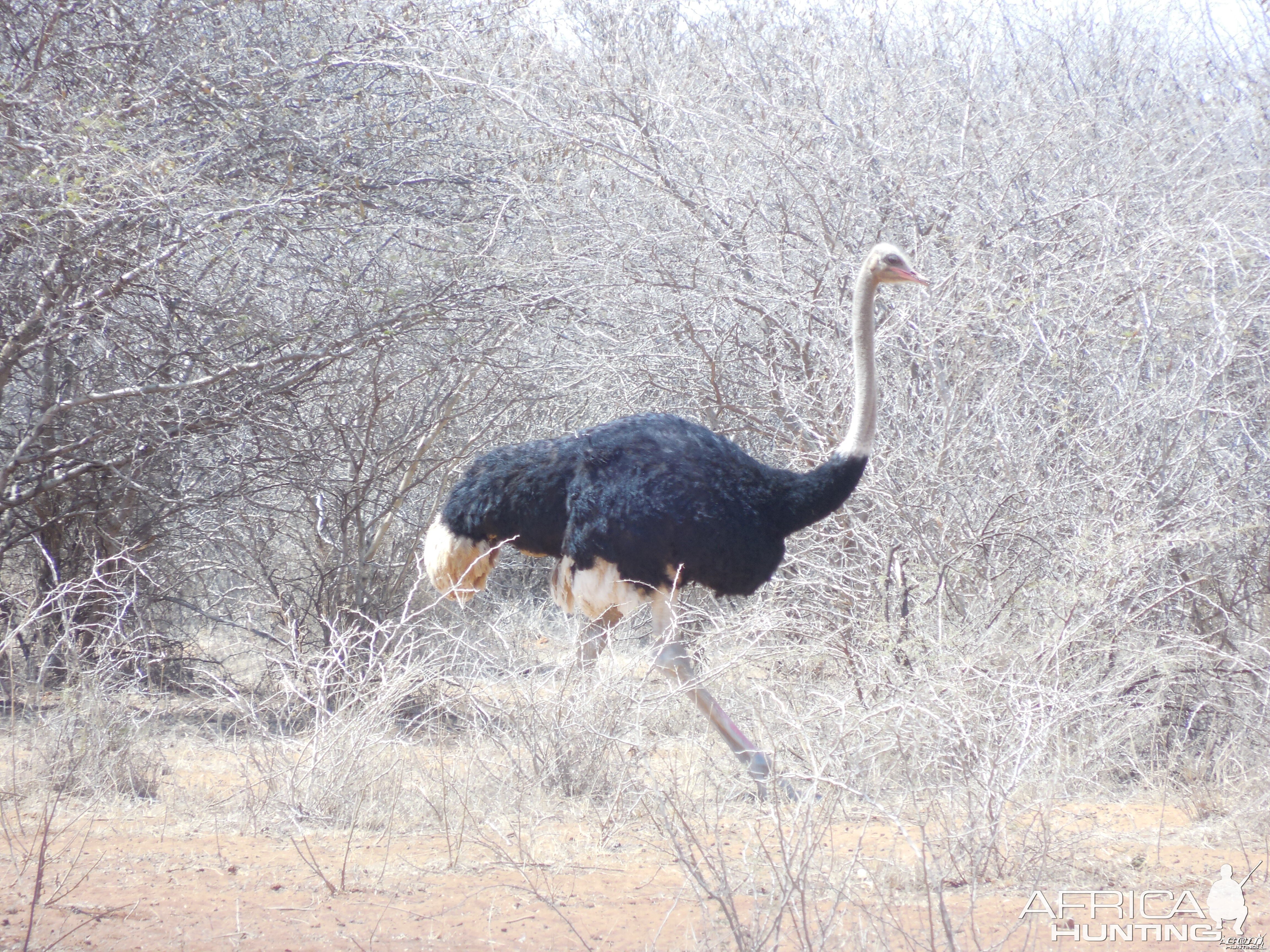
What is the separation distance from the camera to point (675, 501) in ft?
14.7

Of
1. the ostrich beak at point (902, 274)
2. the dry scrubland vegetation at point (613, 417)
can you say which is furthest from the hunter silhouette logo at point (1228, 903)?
the ostrich beak at point (902, 274)

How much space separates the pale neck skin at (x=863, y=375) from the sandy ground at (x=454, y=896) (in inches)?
53.3

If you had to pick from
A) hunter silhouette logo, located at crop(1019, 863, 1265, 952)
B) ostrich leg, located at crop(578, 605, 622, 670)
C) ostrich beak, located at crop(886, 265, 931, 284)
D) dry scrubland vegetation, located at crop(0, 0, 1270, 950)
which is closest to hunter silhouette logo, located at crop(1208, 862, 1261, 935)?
hunter silhouette logo, located at crop(1019, 863, 1265, 952)

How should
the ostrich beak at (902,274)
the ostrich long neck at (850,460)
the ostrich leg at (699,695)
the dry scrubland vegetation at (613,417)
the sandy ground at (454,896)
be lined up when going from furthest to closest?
1. the ostrich beak at (902,274)
2. the ostrich long neck at (850,460)
3. the ostrich leg at (699,695)
4. the dry scrubland vegetation at (613,417)
5. the sandy ground at (454,896)

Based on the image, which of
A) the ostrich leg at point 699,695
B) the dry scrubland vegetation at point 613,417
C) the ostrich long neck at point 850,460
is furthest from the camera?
the ostrich long neck at point 850,460

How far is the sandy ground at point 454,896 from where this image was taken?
9.40 ft

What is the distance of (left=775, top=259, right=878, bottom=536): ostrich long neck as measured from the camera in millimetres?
4434

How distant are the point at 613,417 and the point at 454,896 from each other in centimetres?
385

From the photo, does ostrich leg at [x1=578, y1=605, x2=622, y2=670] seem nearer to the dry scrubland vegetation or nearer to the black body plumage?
the dry scrubland vegetation

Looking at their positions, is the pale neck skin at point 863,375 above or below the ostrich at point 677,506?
above

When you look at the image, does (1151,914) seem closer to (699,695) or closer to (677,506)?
(699,695)

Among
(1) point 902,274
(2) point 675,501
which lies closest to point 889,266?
(1) point 902,274

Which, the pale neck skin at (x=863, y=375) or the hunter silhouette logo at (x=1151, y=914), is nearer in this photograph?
the hunter silhouette logo at (x=1151, y=914)

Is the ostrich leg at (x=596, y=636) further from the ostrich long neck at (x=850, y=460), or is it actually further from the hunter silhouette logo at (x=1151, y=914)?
the hunter silhouette logo at (x=1151, y=914)
